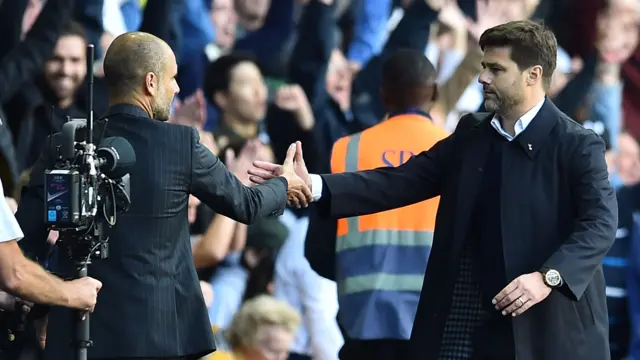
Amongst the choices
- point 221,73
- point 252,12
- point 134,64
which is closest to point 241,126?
point 221,73

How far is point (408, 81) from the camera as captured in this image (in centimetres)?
780

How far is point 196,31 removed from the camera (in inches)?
381

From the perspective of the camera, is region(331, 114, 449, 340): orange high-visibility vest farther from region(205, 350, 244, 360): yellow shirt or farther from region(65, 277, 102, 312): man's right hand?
region(65, 277, 102, 312): man's right hand

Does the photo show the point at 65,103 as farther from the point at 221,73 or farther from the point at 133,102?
the point at 133,102

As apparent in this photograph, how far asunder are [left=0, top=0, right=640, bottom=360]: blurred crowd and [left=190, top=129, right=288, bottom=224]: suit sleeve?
6.13ft

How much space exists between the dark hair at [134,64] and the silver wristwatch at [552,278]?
151 centimetres

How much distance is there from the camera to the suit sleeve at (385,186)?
255 inches

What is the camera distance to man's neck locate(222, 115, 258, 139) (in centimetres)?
941

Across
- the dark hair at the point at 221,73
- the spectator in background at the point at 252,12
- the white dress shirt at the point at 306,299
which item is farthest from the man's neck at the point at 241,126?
the spectator in background at the point at 252,12

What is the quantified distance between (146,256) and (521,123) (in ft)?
4.88

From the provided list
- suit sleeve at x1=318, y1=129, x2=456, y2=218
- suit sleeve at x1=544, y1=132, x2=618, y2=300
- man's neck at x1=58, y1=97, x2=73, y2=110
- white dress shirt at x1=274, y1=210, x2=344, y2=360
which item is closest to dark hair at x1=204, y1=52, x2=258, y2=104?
white dress shirt at x1=274, y1=210, x2=344, y2=360

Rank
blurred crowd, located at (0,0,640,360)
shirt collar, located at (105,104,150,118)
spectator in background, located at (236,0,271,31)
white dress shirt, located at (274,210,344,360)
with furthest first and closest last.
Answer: spectator in background, located at (236,0,271,31)
white dress shirt, located at (274,210,344,360)
blurred crowd, located at (0,0,640,360)
shirt collar, located at (105,104,150,118)

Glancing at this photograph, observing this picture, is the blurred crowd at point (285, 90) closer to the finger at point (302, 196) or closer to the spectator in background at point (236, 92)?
the spectator in background at point (236, 92)

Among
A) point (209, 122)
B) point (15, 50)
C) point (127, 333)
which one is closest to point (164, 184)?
point (127, 333)
